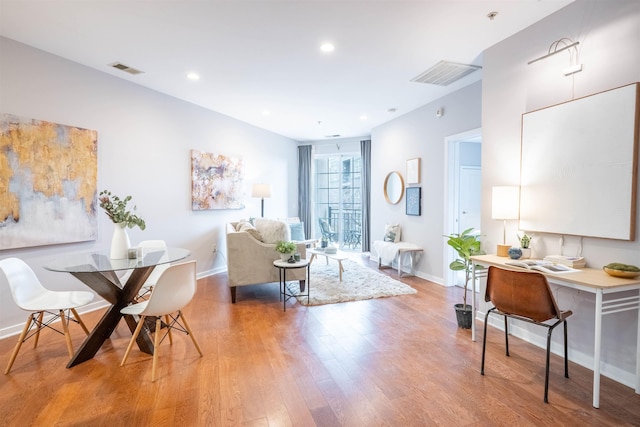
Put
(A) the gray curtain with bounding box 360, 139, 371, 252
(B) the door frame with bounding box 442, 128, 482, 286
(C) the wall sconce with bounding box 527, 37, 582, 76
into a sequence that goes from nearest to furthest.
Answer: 1. (C) the wall sconce with bounding box 527, 37, 582, 76
2. (B) the door frame with bounding box 442, 128, 482, 286
3. (A) the gray curtain with bounding box 360, 139, 371, 252

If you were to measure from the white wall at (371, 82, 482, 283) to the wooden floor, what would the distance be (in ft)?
6.59

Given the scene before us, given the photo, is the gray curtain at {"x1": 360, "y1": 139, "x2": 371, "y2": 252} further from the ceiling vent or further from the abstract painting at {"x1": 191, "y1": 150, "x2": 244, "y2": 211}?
the ceiling vent

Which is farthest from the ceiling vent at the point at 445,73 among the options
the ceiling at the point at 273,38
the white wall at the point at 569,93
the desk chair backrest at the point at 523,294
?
the desk chair backrest at the point at 523,294

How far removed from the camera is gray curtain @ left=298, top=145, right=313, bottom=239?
7.83 m

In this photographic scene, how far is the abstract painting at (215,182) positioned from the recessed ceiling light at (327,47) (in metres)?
2.89

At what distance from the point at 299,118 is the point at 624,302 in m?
5.00

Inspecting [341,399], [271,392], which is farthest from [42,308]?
[341,399]

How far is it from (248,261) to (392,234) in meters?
2.85

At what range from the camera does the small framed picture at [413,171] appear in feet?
17.5

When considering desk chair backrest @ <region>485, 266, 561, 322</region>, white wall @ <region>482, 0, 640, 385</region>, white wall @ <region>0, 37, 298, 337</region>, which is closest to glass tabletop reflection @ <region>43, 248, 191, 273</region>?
white wall @ <region>0, 37, 298, 337</region>

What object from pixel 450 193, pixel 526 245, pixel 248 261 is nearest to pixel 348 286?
pixel 248 261

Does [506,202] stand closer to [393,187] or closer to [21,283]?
[393,187]

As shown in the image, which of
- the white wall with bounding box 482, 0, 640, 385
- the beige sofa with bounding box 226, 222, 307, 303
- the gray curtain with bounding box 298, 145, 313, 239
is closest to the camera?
the white wall with bounding box 482, 0, 640, 385

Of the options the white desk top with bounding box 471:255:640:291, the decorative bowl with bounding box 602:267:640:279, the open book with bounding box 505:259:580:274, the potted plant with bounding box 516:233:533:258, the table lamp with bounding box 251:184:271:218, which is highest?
the table lamp with bounding box 251:184:271:218
